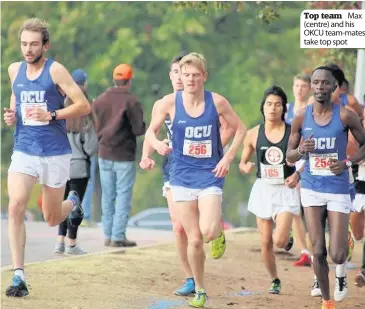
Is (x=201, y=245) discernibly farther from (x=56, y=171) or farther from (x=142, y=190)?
(x=142, y=190)

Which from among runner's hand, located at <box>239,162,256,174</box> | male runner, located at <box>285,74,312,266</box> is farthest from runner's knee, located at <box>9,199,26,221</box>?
male runner, located at <box>285,74,312,266</box>

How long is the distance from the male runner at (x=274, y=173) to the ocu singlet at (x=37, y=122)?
2.34 m

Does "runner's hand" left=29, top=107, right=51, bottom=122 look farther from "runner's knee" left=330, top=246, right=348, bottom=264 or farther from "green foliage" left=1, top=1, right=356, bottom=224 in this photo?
"green foliage" left=1, top=1, right=356, bottom=224

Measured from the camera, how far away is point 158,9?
41750 millimetres

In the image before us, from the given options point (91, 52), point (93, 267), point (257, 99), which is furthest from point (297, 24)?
point (93, 267)

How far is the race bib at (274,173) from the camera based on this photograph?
1435 centimetres

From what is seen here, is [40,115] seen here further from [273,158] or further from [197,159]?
[273,158]

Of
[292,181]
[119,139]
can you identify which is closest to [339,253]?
[292,181]

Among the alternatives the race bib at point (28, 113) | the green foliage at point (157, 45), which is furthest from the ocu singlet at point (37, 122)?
the green foliage at point (157, 45)

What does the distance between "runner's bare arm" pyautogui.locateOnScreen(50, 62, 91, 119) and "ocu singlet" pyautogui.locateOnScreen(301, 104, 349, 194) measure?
1.97m

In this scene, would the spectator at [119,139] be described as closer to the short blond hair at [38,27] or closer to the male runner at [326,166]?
the short blond hair at [38,27]

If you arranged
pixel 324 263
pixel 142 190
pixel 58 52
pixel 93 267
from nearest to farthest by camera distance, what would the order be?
pixel 324 263 < pixel 93 267 < pixel 58 52 < pixel 142 190

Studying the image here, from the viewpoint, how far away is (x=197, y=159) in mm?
12398

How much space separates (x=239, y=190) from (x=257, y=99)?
4.36 meters
